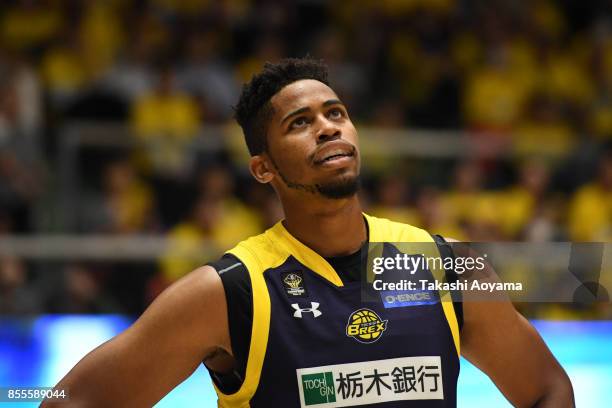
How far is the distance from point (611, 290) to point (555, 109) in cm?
762

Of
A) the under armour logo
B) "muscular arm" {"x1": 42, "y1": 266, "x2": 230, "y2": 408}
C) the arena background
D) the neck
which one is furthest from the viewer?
the arena background

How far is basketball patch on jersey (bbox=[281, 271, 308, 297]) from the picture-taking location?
3.32m

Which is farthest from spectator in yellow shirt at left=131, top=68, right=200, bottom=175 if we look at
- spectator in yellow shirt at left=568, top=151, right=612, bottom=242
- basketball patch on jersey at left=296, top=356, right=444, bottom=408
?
basketball patch on jersey at left=296, top=356, right=444, bottom=408

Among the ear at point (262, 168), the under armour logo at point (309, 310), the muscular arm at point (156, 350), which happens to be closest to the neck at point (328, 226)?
the ear at point (262, 168)

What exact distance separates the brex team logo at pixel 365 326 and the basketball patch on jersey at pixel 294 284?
0.18 metres

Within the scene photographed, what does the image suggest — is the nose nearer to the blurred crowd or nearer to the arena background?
the arena background

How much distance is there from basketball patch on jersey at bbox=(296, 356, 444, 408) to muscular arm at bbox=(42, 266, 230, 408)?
0.98 ft

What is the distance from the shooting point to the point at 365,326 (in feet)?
10.8

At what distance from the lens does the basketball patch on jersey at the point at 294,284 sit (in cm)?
332

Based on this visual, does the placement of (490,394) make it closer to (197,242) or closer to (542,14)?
(197,242)

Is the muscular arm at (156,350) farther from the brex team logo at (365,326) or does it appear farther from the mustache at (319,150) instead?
the mustache at (319,150)

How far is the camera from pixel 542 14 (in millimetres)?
12312

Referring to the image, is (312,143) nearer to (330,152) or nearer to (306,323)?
(330,152)

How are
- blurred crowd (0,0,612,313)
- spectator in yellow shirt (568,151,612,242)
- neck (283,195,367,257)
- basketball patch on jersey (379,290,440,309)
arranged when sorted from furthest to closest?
1. spectator in yellow shirt (568,151,612,242)
2. blurred crowd (0,0,612,313)
3. neck (283,195,367,257)
4. basketball patch on jersey (379,290,440,309)
